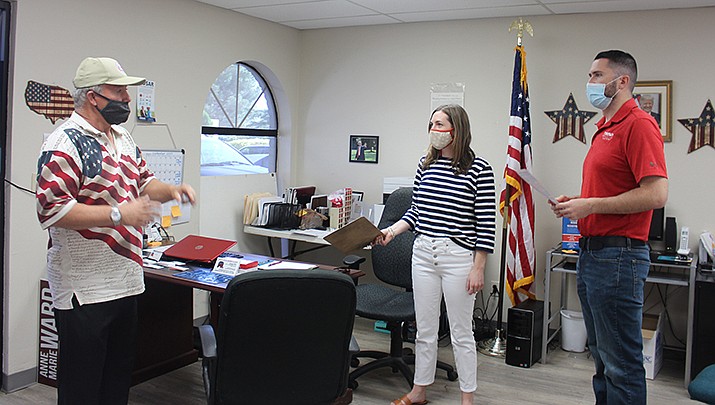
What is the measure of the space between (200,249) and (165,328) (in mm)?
655

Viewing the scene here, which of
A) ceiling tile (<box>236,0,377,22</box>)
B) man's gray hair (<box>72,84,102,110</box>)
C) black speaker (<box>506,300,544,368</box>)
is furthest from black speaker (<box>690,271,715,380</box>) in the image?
man's gray hair (<box>72,84,102,110</box>)

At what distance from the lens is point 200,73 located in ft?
15.1

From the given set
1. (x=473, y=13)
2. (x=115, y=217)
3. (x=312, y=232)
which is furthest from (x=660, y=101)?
(x=115, y=217)

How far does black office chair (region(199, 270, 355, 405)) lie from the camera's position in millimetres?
2109

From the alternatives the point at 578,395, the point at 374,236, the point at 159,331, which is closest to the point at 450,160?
the point at 374,236

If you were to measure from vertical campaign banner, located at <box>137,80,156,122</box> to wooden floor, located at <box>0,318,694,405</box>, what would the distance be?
1578 mm

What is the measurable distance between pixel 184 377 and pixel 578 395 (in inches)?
89.6

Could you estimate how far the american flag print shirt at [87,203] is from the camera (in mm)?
2146

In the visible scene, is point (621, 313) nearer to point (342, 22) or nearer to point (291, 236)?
point (291, 236)

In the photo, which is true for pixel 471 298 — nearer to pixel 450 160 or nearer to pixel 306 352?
pixel 450 160

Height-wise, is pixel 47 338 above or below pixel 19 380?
above

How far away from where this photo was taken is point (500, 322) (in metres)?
4.64

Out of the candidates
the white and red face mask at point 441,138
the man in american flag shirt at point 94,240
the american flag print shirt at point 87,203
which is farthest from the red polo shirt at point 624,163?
the american flag print shirt at point 87,203

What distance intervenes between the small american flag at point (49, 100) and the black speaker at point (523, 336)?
2950mm
